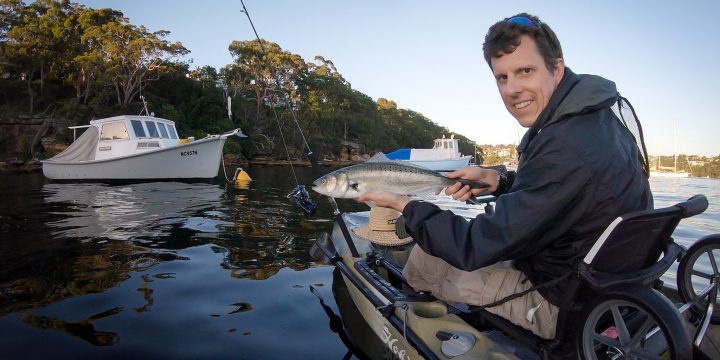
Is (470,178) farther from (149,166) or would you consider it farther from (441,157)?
(441,157)

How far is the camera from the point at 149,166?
18297 millimetres

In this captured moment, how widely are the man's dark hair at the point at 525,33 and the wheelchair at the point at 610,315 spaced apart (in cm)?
98

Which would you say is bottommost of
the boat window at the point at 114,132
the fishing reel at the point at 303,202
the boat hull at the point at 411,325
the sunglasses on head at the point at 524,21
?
the boat hull at the point at 411,325

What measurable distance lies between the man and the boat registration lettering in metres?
0.71

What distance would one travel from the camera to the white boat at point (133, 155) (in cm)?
1817

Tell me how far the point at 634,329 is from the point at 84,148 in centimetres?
2321

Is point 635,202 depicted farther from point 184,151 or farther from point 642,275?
point 184,151

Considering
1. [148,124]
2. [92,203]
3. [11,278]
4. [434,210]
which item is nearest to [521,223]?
[434,210]

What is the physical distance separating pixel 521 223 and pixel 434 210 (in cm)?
48

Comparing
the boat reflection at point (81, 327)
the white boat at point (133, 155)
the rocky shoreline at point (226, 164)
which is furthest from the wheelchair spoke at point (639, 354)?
the rocky shoreline at point (226, 164)

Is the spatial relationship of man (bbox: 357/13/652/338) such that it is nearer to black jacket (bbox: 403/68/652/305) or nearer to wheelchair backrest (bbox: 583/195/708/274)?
black jacket (bbox: 403/68/652/305)

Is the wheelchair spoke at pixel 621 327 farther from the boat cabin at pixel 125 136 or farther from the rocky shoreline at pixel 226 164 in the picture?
the rocky shoreline at pixel 226 164

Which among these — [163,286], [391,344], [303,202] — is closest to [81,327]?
[163,286]

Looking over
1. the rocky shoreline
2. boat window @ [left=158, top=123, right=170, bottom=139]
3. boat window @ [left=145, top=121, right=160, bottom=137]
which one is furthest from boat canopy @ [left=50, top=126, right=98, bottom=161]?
the rocky shoreline
